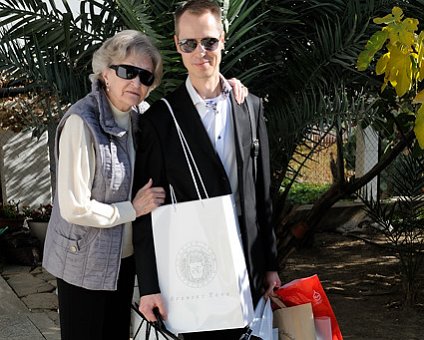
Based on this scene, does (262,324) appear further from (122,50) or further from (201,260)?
(122,50)

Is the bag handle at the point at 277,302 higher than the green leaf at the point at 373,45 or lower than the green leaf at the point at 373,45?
lower

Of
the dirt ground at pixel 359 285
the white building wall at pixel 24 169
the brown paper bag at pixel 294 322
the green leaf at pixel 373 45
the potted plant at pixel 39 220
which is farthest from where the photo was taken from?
the white building wall at pixel 24 169

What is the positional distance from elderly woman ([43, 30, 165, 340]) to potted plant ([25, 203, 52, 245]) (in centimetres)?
404

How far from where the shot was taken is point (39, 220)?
6562 millimetres

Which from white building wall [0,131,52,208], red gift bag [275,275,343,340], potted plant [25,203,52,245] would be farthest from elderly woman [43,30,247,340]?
white building wall [0,131,52,208]

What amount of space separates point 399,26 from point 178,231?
3.80 ft

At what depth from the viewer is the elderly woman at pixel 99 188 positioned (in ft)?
7.50

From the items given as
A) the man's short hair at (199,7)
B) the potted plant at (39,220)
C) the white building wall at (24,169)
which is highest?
the man's short hair at (199,7)

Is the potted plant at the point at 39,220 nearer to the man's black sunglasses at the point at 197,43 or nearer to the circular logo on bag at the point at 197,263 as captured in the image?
the circular logo on bag at the point at 197,263

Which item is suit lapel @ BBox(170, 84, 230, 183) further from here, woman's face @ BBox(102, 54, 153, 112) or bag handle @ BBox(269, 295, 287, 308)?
bag handle @ BBox(269, 295, 287, 308)

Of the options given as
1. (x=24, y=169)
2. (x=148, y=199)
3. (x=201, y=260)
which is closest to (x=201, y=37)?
(x=148, y=199)

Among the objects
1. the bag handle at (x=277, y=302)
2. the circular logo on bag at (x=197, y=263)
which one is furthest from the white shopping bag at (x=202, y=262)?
the bag handle at (x=277, y=302)

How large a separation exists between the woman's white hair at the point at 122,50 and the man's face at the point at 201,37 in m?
0.13

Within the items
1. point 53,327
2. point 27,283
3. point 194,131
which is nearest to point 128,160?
→ point 194,131
